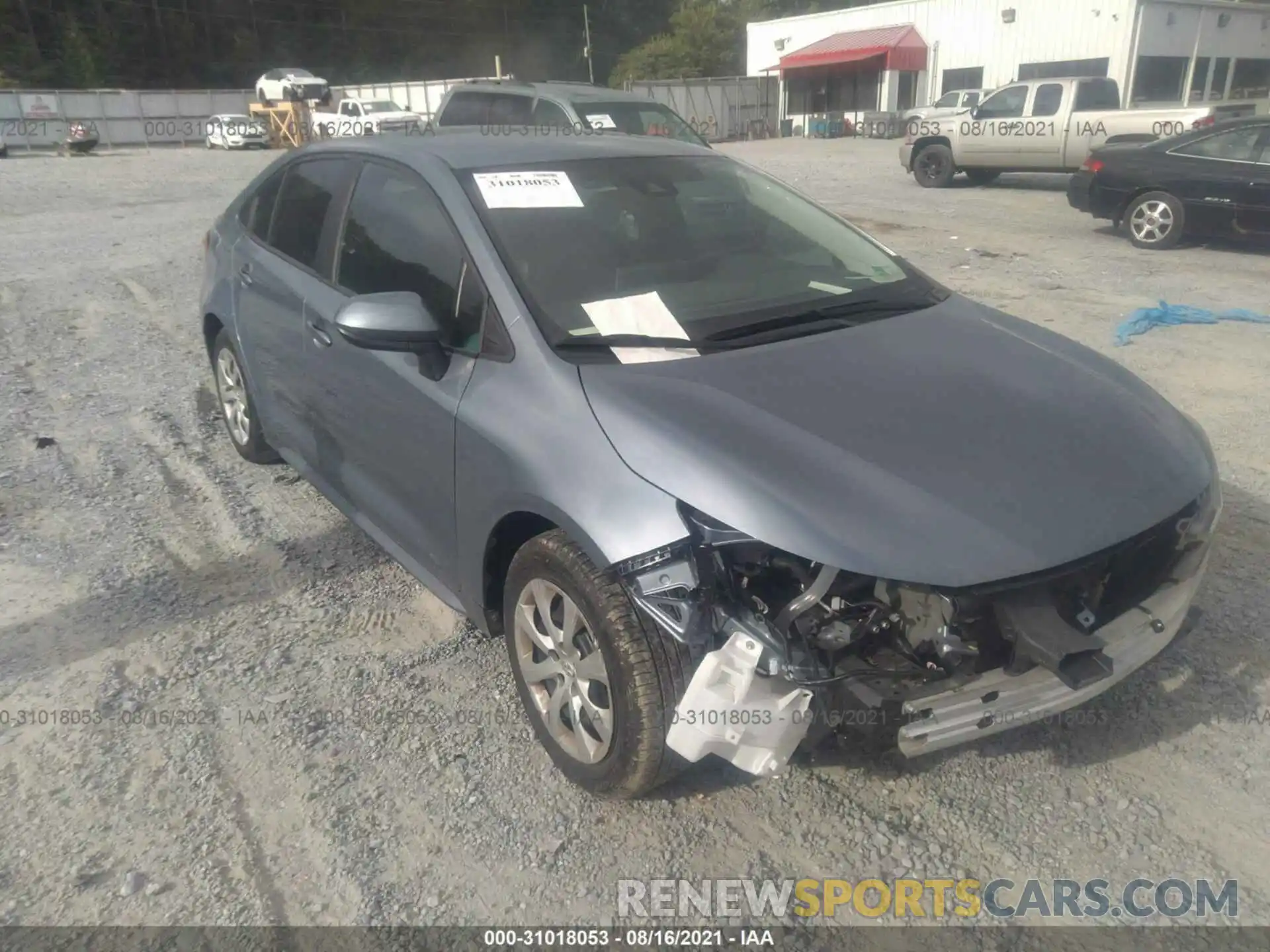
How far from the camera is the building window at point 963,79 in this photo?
31.6 meters

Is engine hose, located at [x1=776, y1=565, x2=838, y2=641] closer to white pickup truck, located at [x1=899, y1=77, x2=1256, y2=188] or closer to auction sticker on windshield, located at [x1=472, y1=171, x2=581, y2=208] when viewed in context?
auction sticker on windshield, located at [x1=472, y1=171, x2=581, y2=208]

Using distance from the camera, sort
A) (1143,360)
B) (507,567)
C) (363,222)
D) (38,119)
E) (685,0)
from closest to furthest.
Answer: (507,567) < (363,222) < (1143,360) < (38,119) < (685,0)

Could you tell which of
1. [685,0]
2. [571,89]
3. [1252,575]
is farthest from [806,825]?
[685,0]

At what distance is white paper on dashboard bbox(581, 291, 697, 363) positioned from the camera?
2.77 meters

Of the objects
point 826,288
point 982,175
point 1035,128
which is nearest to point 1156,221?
point 1035,128

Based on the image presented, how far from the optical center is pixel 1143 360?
636cm

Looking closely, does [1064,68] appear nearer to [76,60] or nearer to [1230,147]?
[1230,147]

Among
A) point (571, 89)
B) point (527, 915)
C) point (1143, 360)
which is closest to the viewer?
point (527, 915)

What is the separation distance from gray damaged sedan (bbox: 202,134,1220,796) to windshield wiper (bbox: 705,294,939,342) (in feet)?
0.04

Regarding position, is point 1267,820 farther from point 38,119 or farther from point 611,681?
point 38,119

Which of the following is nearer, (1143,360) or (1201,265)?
(1143,360)

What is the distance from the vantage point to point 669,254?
3256 millimetres

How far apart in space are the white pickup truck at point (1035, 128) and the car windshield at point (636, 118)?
246 inches

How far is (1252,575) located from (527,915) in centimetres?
297
